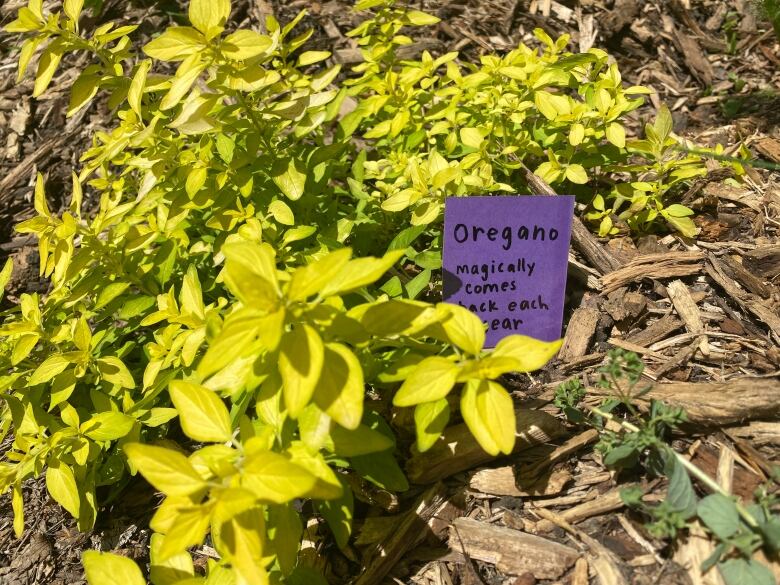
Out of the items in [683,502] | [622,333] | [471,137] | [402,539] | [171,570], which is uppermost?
[471,137]

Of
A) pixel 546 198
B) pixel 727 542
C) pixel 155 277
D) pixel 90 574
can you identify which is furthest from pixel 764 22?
pixel 90 574

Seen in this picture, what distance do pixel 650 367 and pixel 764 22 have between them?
2.25m

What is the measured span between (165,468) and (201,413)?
0.15m

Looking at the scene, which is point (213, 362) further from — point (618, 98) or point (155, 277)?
point (618, 98)

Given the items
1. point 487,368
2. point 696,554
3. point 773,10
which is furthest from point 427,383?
point 773,10

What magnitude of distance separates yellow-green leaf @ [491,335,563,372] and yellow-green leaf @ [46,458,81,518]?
1.02 metres

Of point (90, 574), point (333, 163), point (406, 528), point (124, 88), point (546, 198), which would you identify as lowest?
point (406, 528)

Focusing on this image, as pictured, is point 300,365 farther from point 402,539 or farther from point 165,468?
point 402,539

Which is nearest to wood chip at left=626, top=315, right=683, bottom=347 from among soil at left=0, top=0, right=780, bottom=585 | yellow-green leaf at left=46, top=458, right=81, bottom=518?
soil at left=0, top=0, right=780, bottom=585

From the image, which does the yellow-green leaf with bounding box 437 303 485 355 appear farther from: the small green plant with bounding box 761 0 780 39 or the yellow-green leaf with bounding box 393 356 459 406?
the small green plant with bounding box 761 0 780 39

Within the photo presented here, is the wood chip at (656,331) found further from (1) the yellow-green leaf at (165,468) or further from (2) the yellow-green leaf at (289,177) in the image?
(1) the yellow-green leaf at (165,468)

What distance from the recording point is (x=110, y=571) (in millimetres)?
1226

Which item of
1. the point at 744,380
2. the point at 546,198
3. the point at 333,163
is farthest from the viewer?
the point at 333,163

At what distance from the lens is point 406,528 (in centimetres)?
147
